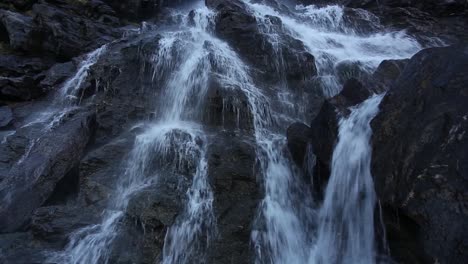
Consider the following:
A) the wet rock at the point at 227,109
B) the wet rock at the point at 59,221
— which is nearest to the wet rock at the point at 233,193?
the wet rock at the point at 227,109

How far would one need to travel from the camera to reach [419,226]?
6.29 m

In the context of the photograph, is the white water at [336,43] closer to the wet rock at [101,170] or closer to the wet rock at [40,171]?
the wet rock at [101,170]

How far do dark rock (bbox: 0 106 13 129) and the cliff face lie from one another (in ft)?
0.23

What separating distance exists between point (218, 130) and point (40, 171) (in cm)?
535

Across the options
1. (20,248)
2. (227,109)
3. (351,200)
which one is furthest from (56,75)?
(351,200)

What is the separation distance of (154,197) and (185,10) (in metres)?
21.6

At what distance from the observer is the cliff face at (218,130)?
273 inches

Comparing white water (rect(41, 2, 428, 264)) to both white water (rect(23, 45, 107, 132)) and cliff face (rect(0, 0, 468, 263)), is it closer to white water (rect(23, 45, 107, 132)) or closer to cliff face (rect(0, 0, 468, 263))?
cliff face (rect(0, 0, 468, 263))

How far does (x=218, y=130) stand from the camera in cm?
1225

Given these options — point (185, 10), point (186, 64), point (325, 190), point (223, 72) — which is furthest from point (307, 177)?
point (185, 10)

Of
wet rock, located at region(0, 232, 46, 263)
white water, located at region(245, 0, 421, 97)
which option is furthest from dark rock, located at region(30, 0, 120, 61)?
wet rock, located at region(0, 232, 46, 263)

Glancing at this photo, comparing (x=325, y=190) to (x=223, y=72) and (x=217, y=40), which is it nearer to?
(x=223, y=72)

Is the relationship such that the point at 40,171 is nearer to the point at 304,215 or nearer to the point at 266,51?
the point at 304,215

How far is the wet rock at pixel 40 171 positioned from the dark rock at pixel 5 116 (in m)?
3.09
